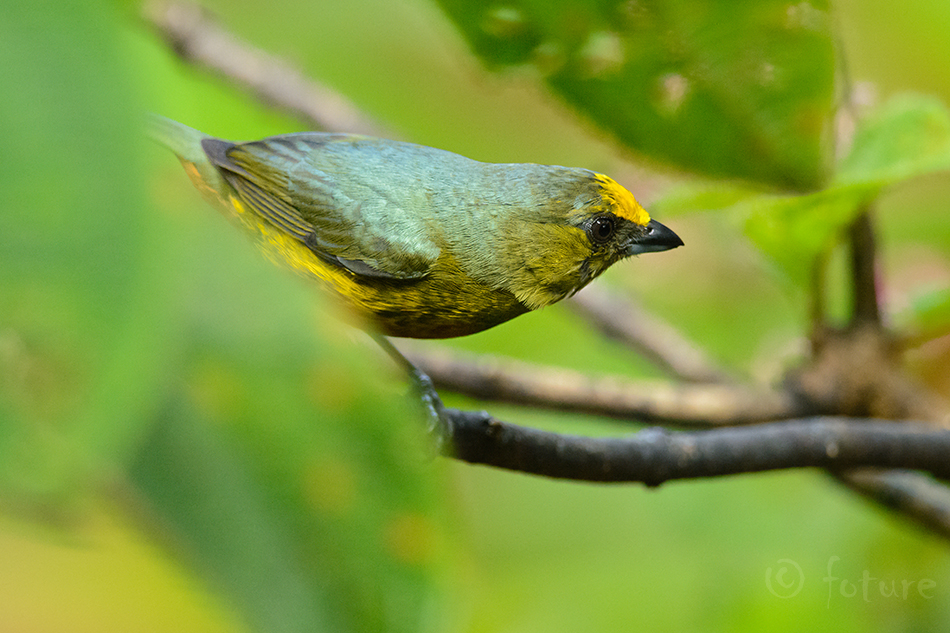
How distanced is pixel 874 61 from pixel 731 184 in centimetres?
96

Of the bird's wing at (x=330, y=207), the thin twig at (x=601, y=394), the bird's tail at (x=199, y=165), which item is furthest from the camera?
the thin twig at (x=601, y=394)

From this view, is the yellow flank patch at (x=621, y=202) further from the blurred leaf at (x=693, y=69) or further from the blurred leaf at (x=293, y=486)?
the blurred leaf at (x=293, y=486)

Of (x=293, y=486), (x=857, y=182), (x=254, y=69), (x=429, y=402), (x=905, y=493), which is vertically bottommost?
(x=293, y=486)

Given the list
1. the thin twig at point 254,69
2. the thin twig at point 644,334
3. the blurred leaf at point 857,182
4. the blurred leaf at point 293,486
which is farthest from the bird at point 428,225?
the thin twig at point 644,334

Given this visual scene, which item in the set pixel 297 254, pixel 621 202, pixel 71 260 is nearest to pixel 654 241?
pixel 621 202

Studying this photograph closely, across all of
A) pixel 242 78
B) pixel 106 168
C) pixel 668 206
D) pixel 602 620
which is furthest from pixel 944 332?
pixel 106 168

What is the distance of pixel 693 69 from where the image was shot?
5.08ft

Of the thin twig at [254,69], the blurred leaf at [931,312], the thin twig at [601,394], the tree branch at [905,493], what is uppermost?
the thin twig at [254,69]

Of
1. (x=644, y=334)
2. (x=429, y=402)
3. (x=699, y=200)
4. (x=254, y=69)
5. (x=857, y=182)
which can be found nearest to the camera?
(x=429, y=402)

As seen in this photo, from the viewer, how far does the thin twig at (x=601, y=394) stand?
5.40 ft

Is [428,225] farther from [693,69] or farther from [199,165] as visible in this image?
[693,69]

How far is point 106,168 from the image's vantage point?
38 centimetres

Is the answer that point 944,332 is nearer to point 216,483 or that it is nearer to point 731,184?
point 731,184

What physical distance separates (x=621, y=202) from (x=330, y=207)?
1.45 feet
